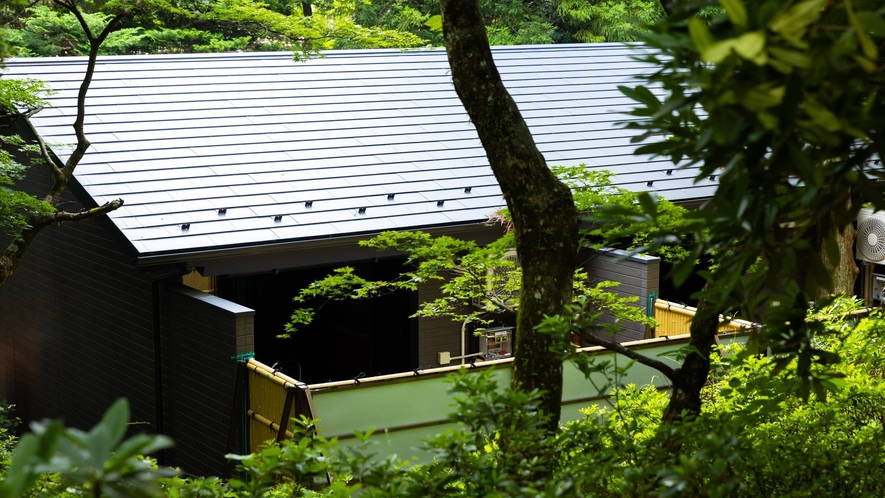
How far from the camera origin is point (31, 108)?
291 inches

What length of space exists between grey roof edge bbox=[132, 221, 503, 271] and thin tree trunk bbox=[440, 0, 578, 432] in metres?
3.79

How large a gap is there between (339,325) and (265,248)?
311 centimetres

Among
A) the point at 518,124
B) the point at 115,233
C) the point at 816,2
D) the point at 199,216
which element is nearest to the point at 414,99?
the point at 199,216

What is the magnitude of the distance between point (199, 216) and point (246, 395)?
1.78 metres

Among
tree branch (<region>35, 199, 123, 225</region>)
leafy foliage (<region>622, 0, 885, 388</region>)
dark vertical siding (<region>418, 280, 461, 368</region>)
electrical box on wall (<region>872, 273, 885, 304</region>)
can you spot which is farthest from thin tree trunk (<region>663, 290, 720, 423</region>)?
electrical box on wall (<region>872, 273, 885, 304</region>)

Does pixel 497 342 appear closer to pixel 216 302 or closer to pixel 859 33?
pixel 216 302

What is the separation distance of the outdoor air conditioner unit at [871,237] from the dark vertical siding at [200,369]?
25.2 ft

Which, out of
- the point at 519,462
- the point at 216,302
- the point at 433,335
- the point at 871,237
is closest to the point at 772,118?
the point at 519,462

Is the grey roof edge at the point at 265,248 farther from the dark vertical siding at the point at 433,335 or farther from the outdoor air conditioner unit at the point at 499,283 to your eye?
the dark vertical siding at the point at 433,335

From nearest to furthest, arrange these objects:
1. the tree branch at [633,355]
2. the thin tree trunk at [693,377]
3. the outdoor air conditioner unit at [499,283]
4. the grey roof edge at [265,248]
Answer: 1. the tree branch at [633,355]
2. the thin tree trunk at [693,377]
3. the outdoor air conditioner unit at [499,283]
4. the grey roof edge at [265,248]

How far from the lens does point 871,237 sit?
10.5 metres

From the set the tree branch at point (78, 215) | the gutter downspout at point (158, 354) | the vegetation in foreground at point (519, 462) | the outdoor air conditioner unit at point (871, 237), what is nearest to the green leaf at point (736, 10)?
the vegetation in foreground at point (519, 462)

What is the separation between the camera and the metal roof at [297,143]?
300 inches

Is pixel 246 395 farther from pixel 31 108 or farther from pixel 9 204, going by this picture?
pixel 31 108
